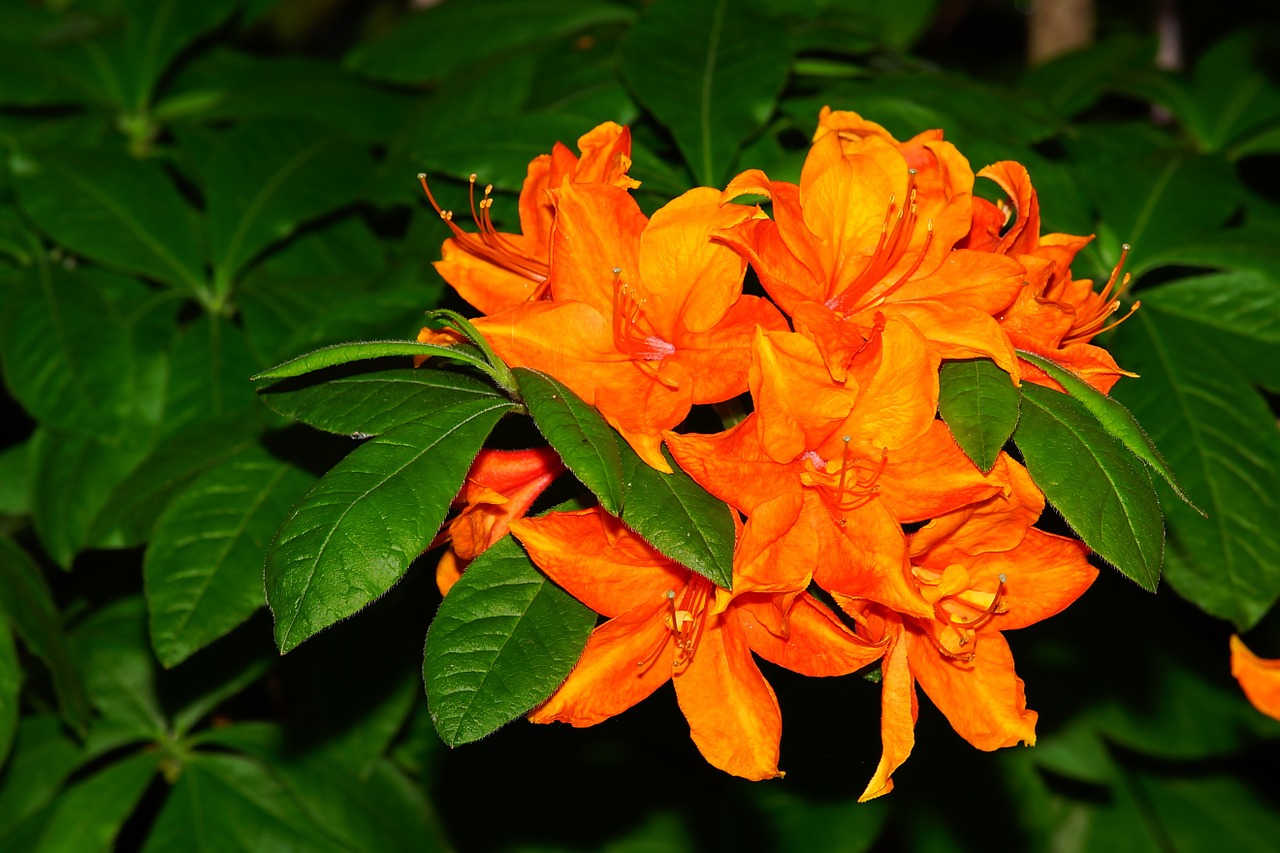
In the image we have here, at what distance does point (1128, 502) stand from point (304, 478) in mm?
846

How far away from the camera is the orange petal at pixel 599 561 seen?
0.92 m

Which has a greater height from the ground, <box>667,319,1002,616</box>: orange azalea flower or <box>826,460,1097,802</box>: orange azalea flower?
<box>667,319,1002,616</box>: orange azalea flower

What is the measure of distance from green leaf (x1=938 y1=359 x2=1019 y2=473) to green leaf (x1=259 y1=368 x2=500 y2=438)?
0.35 m

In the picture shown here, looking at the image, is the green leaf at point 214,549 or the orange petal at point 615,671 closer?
the orange petal at point 615,671

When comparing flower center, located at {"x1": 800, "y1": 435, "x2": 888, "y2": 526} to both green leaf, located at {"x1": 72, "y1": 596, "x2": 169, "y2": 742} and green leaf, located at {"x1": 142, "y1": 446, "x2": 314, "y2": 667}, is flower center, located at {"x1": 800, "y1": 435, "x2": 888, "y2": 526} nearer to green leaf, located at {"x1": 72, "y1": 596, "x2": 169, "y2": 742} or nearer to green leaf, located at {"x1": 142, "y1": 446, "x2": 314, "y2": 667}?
green leaf, located at {"x1": 142, "y1": 446, "x2": 314, "y2": 667}

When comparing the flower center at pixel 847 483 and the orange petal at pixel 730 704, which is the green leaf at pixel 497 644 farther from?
the flower center at pixel 847 483

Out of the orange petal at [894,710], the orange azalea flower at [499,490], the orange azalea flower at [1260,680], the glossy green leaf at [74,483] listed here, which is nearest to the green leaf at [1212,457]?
the orange petal at [894,710]

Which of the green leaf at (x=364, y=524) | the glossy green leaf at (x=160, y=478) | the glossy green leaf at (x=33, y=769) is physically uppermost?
the green leaf at (x=364, y=524)

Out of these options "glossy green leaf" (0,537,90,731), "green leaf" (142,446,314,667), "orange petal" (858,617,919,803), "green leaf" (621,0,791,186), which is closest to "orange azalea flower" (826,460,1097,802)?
"orange petal" (858,617,919,803)

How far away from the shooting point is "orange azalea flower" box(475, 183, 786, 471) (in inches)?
35.9

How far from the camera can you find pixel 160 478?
55.5 inches

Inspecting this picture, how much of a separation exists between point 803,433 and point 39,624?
1.03 m

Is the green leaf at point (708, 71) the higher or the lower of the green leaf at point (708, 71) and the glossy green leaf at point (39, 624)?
the higher

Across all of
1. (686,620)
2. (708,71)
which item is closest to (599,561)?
(686,620)
